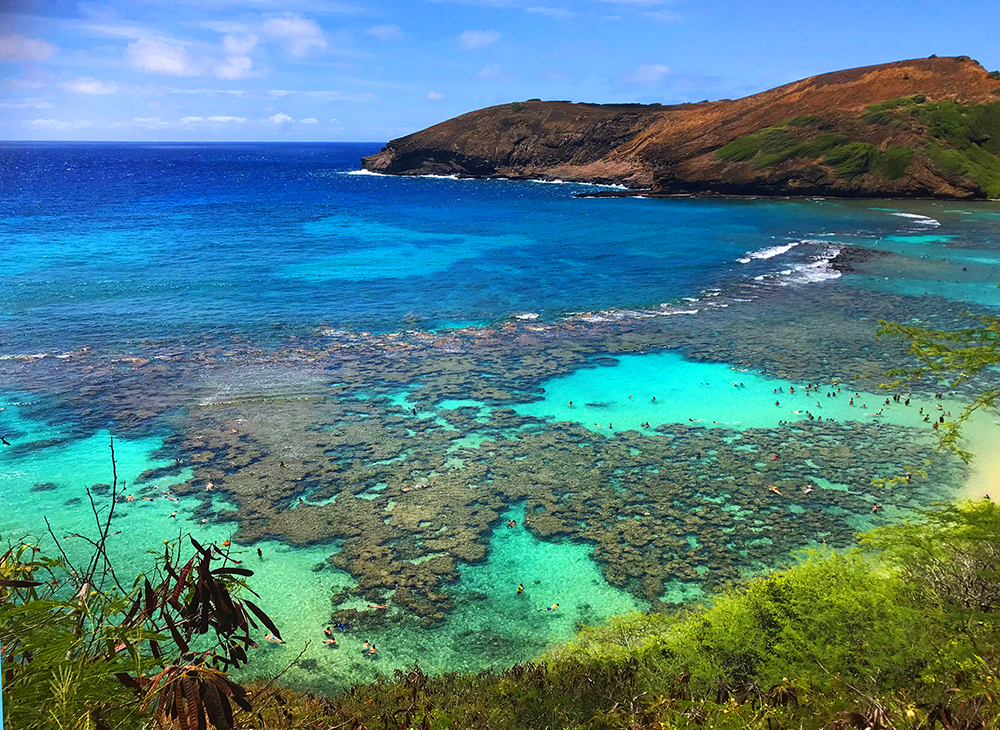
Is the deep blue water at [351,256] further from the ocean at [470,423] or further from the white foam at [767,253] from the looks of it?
the white foam at [767,253]

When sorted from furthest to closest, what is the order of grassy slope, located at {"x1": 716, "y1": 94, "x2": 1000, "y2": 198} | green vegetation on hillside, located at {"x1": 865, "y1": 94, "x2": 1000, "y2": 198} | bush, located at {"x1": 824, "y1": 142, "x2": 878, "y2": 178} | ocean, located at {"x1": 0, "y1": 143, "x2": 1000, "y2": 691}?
1. bush, located at {"x1": 824, "y1": 142, "x2": 878, "y2": 178}
2. grassy slope, located at {"x1": 716, "y1": 94, "x2": 1000, "y2": 198}
3. green vegetation on hillside, located at {"x1": 865, "y1": 94, "x2": 1000, "y2": 198}
4. ocean, located at {"x1": 0, "y1": 143, "x2": 1000, "y2": 691}

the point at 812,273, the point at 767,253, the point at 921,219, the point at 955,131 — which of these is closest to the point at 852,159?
the point at 955,131

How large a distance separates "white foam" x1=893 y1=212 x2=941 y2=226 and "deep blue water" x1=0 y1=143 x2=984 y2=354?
6.96 ft

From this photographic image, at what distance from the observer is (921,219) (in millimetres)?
75438

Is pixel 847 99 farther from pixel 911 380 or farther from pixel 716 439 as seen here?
pixel 716 439

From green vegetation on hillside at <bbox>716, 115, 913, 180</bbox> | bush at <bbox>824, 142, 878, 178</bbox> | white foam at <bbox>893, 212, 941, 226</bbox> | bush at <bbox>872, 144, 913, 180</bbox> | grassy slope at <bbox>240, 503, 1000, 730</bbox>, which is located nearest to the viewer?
grassy slope at <bbox>240, 503, 1000, 730</bbox>

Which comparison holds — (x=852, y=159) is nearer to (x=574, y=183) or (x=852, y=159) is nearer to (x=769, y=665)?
(x=574, y=183)

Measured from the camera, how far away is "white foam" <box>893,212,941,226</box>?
72381mm

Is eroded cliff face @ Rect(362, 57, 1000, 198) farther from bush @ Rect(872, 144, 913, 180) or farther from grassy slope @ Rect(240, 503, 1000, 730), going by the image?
grassy slope @ Rect(240, 503, 1000, 730)

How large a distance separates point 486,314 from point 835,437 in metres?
22.3

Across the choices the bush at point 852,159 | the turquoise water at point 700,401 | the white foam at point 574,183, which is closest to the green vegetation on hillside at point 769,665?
the turquoise water at point 700,401

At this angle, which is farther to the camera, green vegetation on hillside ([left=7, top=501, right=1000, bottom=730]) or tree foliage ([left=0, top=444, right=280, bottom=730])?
green vegetation on hillside ([left=7, top=501, right=1000, bottom=730])

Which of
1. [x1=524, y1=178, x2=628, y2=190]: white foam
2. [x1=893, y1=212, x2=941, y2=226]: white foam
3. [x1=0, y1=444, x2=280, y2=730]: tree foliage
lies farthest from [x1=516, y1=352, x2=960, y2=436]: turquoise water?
[x1=524, y1=178, x2=628, y2=190]: white foam

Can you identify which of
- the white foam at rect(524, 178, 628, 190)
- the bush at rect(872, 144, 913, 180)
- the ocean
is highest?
the bush at rect(872, 144, 913, 180)
